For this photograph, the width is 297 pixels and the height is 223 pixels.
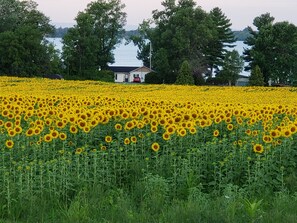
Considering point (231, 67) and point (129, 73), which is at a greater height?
point (231, 67)

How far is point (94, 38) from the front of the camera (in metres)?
74.4

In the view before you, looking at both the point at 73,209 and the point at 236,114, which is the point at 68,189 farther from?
the point at 236,114

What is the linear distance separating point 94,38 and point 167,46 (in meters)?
10.4

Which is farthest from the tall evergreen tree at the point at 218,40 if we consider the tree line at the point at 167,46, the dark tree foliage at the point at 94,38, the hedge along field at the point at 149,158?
the hedge along field at the point at 149,158

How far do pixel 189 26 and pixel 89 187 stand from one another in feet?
200

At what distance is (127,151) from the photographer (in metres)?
9.84

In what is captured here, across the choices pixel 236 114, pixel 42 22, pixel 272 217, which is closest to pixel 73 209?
pixel 272 217

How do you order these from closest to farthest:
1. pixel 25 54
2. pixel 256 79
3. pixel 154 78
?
pixel 256 79
pixel 25 54
pixel 154 78

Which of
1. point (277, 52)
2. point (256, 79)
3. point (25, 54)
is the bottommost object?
point (256, 79)

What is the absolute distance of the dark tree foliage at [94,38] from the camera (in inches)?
2899

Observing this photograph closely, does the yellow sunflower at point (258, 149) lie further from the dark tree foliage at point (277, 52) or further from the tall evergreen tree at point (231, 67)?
the tall evergreen tree at point (231, 67)

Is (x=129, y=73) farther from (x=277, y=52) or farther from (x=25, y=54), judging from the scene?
(x=277, y=52)

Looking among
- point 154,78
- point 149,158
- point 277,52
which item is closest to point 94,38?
point 154,78

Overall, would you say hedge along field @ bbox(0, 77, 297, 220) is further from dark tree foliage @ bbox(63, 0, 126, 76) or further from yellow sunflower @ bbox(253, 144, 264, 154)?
dark tree foliage @ bbox(63, 0, 126, 76)
